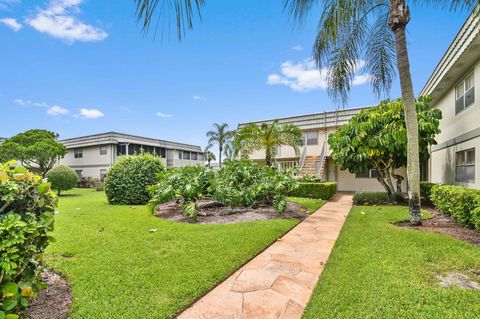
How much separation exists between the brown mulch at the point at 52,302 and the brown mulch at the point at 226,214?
3757mm

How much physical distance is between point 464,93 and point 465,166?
8.10ft

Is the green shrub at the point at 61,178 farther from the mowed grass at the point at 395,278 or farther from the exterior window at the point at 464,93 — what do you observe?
→ the exterior window at the point at 464,93

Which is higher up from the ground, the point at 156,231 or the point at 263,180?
the point at 263,180

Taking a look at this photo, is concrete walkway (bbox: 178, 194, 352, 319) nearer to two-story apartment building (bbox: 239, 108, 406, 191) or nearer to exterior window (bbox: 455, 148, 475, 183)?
exterior window (bbox: 455, 148, 475, 183)

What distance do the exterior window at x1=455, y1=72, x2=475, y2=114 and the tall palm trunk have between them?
3.87 m

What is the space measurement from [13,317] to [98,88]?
14.3 meters

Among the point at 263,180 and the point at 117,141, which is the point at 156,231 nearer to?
the point at 263,180

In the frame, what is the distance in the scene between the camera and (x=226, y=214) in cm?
771

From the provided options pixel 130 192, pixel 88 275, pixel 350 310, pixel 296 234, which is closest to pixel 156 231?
pixel 88 275

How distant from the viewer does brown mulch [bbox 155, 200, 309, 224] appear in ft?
23.0

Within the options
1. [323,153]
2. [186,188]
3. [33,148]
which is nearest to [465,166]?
[323,153]

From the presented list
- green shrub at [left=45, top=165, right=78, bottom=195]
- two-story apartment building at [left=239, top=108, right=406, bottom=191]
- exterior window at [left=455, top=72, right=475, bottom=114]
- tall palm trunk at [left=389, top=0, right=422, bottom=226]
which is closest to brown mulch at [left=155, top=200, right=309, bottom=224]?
tall palm trunk at [left=389, top=0, right=422, bottom=226]

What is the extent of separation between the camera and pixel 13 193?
2.15 meters

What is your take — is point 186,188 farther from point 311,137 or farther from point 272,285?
point 311,137
